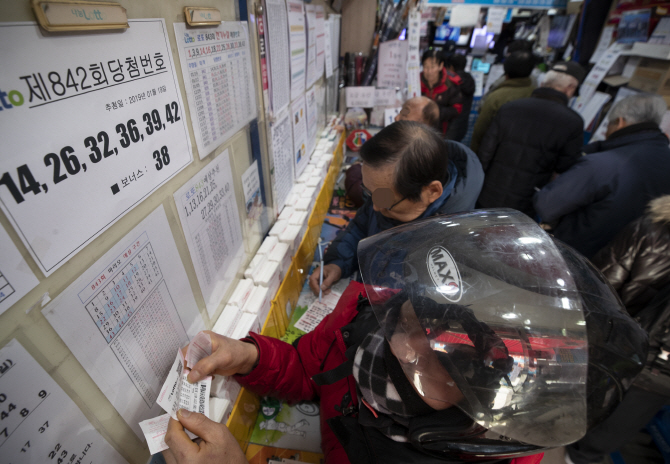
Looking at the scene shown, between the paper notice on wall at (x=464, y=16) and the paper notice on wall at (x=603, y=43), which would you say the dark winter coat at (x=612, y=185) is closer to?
the paper notice on wall at (x=603, y=43)

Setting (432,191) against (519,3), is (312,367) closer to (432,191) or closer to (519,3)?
(432,191)

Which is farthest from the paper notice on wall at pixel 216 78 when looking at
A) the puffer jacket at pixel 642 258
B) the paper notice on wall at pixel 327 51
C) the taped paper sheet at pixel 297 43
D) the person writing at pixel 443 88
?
the person writing at pixel 443 88

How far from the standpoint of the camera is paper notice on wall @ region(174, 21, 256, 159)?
680 millimetres

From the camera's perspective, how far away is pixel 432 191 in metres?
1.15

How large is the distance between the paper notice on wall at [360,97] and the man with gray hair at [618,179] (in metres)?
1.84

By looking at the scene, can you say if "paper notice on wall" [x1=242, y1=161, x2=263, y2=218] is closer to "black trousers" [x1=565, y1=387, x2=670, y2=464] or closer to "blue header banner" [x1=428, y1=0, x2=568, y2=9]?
"black trousers" [x1=565, y1=387, x2=670, y2=464]

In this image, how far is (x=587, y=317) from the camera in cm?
55

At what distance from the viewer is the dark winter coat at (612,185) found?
1.57 meters

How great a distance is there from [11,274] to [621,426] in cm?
220

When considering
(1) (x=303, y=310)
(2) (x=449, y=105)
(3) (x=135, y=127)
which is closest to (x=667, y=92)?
(2) (x=449, y=105)

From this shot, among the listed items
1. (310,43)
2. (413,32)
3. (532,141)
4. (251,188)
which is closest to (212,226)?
(251,188)

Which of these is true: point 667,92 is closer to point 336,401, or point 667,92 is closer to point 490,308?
point 490,308

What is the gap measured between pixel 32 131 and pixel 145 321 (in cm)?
42

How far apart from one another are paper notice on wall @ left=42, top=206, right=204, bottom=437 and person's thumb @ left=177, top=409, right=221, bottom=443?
11cm
